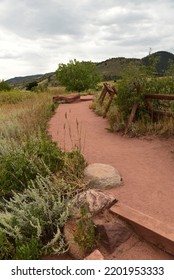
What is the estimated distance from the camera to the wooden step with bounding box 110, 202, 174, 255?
136 inches

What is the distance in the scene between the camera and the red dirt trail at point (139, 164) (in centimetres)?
448

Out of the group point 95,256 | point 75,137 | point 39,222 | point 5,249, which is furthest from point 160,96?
point 5,249

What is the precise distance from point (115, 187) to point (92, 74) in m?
34.1

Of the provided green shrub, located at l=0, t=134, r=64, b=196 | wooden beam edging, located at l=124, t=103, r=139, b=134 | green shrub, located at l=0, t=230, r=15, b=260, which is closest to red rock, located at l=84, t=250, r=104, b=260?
green shrub, located at l=0, t=230, r=15, b=260

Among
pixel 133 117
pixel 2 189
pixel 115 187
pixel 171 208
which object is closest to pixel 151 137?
pixel 133 117

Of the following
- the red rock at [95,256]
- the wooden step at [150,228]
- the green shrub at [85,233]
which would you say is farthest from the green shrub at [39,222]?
the wooden step at [150,228]

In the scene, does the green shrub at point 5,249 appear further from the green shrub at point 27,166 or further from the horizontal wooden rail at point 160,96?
the horizontal wooden rail at point 160,96

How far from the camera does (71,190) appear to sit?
15.0 feet

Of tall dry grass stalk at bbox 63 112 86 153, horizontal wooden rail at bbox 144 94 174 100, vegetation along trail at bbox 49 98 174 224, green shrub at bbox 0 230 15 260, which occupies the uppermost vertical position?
horizontal wooden rail at bbox 144 94 174 100

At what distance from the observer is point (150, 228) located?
3.59m

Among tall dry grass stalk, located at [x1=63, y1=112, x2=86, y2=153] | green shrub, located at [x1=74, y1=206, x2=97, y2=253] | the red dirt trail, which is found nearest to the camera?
green shrub, located at [x1=74, y1=206, x2=97, y2=253]

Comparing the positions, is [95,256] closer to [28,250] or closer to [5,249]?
[28,250]

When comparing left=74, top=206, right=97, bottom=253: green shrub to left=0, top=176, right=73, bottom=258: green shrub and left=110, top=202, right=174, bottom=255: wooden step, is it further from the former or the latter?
left=110, top=202, right=174, bottom=255: wooden step

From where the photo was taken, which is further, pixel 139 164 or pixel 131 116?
pixel 131 116
